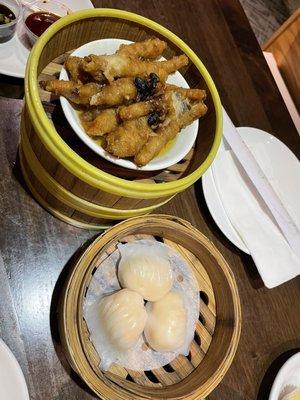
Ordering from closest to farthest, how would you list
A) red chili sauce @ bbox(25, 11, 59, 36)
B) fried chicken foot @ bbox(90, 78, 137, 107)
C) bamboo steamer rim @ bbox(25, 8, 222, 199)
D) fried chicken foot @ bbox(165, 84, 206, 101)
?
bamboo steamer rim @ bbox(25, 8, 222, 199)
fried chicken foot @ bbox(90, 78, 137, 107)
fried chicken foot @ bbox(165, 84, 206, 101)
red chili sauce @ bbox(25, 11, 59, 36)

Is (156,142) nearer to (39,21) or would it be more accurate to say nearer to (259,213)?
(259,213)

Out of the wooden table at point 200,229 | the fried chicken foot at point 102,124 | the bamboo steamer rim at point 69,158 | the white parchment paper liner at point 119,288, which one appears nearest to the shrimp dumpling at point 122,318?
the white parchment paper liner at point 119,288

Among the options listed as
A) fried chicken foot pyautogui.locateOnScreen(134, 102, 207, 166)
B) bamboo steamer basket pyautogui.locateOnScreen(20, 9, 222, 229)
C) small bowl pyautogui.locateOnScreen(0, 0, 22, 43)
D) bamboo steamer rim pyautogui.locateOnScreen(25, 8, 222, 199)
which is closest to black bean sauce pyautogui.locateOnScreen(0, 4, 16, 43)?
small bowl pyautogui.locateOnScreen(0, 0, 22, 43)

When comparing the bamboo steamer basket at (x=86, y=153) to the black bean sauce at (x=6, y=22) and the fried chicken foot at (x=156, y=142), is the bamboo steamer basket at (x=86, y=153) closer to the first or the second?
the fried chicken foot at (x=156, y=142)

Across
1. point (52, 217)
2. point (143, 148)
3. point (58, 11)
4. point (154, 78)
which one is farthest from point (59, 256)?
point (58, 11)

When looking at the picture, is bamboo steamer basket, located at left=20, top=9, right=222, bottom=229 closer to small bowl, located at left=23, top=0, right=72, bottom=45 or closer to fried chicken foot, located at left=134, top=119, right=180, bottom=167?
fried chicken foot, located at left=134, top=119, right=180, bottom=167
